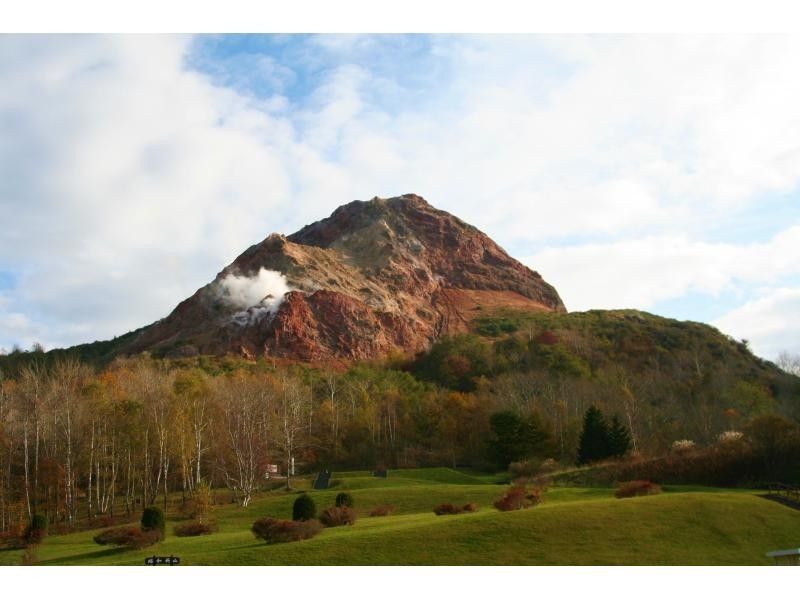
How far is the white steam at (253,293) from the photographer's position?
85500 mm

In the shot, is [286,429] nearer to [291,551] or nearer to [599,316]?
[291,551]

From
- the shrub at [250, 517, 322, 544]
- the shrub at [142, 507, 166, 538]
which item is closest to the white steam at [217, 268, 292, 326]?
the shrub at [142, 507, 166, 538]

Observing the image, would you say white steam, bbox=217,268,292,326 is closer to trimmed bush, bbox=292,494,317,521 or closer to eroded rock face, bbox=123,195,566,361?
eroded rock face, bbox=123,195,566,361

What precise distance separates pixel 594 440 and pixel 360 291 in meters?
58.9

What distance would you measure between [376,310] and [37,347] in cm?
4971

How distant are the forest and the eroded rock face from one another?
611 cm

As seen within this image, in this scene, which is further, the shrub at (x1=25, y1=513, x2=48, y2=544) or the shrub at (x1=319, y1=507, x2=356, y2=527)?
the shrub at (x1=25, y1=513, x2=48, y2=544)

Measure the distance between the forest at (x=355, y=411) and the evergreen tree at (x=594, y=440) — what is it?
2.34 meters

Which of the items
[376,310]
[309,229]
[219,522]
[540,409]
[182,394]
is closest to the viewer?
[219,522]

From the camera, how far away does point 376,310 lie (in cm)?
9619

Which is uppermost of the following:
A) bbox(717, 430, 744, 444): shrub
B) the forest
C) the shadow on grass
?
the forest

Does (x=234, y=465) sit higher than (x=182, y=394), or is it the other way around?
(x=182, y=394)

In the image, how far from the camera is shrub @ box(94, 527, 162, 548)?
973 inches

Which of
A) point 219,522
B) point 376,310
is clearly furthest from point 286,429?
point 376,310
